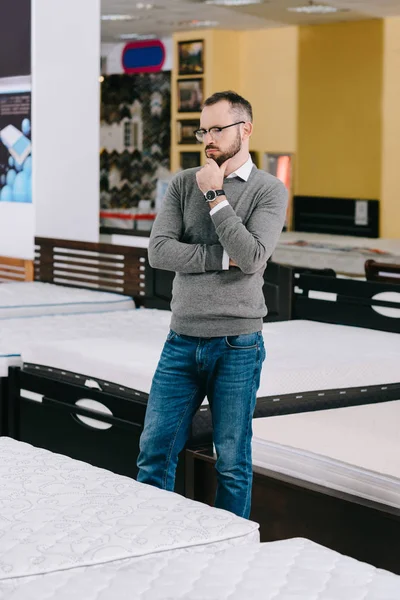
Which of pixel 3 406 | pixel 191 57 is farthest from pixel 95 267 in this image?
pixel 191 57

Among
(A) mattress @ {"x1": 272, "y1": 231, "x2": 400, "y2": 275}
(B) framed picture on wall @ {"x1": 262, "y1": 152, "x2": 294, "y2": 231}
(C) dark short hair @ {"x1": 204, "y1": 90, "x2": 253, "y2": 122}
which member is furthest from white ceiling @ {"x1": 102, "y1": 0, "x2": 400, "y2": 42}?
(C) dark short hair @ {"x1": 204, "y1": 90, "x2": 253, "y2": 122}

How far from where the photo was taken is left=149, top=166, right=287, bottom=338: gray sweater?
8.13ft

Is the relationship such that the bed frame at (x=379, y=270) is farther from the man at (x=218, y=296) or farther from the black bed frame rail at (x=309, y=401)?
the man at (x=218, y=296)

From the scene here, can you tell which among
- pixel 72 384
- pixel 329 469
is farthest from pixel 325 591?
pixel 72 384

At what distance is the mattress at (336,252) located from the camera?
7.65 m

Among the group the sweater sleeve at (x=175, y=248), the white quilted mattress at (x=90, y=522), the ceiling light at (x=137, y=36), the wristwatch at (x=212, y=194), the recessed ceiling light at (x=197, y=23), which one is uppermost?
the ceiling light at (x=137, y=36)

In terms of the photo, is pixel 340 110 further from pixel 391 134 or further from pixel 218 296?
pixel 218 296

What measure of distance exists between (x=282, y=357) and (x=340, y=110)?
6.84 meters

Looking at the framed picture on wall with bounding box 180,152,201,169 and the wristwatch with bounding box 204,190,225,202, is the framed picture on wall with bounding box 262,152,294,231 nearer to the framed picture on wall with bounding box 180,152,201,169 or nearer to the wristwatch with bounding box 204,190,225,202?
the framed picture on wall with bounding box 180,152,201,169

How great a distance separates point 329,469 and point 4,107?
4108 millimetres

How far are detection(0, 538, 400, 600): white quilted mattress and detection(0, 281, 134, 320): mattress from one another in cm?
313

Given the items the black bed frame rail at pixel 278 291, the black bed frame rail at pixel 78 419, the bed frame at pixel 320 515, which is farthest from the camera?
the black bed frame rail at pixel 278 291

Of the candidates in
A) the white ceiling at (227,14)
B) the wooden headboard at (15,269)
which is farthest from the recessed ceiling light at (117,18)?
the wooden headboard at (15,269)

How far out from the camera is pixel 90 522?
1.73 meters
